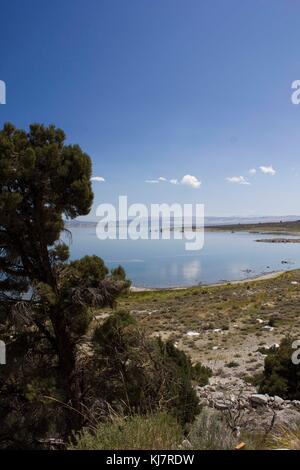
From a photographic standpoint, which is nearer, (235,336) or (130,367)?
(130,367)

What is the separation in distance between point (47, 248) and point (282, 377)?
7.00 m

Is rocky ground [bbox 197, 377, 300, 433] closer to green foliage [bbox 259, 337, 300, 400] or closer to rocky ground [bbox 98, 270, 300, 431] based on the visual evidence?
rocky ground [bbox 98, 270, 300, 431]

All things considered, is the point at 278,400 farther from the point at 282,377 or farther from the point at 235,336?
the point at 235,336

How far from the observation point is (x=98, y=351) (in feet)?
24.1

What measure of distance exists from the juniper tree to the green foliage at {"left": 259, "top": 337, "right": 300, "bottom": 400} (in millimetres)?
4900

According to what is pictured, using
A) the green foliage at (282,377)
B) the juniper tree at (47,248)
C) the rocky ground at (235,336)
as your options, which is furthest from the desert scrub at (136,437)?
the green foliage at (282,377)

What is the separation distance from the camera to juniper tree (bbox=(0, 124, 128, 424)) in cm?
695

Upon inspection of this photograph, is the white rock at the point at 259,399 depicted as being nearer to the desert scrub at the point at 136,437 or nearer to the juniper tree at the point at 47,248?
the juniper tree at the point at 47,248

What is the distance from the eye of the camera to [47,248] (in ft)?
25.7

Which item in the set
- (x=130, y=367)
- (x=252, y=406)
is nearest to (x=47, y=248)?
(x=130, y=367)

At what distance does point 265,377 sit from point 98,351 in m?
5.25
